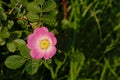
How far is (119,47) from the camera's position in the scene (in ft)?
8.68

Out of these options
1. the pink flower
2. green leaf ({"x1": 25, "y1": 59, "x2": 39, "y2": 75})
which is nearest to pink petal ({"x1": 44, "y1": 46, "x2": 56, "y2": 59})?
the pink flower

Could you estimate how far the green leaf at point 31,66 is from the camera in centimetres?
155

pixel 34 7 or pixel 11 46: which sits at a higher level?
pixel 34 7

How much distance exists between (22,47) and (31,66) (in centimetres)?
9

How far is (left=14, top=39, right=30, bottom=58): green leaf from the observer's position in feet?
5.12

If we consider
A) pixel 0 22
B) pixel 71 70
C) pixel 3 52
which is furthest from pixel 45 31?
pixel 71 70

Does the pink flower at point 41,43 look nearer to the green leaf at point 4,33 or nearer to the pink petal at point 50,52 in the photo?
the pink petal at point 50,52

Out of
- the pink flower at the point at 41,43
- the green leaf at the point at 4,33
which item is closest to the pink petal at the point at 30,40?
the pink flower at the point at 41,43

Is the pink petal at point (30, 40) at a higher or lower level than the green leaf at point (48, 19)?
lower

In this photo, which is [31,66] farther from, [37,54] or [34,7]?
[34,7]

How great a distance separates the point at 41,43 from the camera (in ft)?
5.08

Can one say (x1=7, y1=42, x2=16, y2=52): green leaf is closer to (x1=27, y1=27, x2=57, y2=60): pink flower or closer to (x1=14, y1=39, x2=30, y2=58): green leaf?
(x1=14, y1=39, x2=30, y2=58): green leaf

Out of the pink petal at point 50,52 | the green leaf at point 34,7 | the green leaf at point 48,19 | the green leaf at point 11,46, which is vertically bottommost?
the green leaf at point 11,46

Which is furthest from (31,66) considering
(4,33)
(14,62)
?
(4,33)
